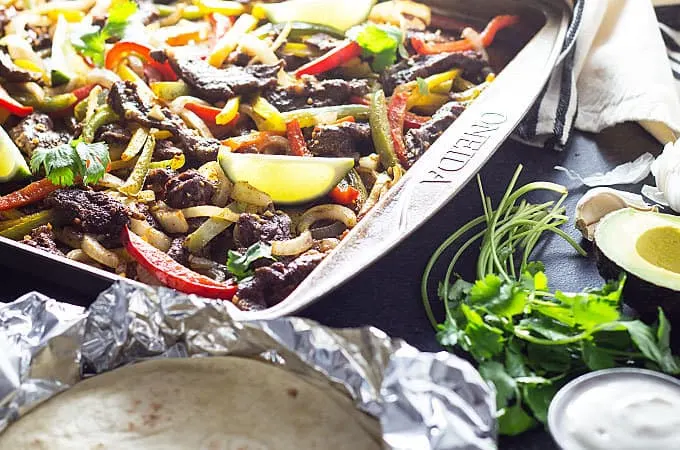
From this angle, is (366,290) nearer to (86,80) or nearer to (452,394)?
(452,394)

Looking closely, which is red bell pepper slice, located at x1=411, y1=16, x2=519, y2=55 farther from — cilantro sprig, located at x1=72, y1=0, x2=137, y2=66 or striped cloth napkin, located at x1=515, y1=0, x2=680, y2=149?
cilantro sprig, located at x1=72, y1=0, x2=137, y2=66

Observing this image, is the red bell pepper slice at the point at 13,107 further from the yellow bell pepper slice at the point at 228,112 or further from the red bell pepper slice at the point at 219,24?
the red bell pepper slice at the point at 219,24

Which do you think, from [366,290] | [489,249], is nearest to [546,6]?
[489,249]

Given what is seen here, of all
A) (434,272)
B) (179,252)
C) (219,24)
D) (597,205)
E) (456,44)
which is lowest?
(434,272)

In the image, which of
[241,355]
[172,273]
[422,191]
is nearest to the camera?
[241,355]

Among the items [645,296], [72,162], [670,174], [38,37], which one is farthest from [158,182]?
[670,174]

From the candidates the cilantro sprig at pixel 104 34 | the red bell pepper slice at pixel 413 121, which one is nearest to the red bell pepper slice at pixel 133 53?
the cilantro sprig at pixel 104 34

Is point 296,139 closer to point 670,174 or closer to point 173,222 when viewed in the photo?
point 173,222
